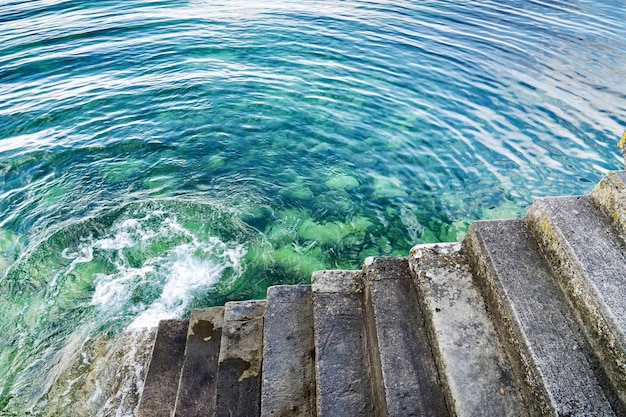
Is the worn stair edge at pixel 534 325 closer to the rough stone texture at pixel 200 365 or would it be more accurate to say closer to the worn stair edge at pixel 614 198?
the worn stair edge at pixel 614 198

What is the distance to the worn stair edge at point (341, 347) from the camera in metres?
3.01

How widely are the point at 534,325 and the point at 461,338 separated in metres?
0.51

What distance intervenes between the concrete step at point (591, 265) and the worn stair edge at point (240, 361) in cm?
257

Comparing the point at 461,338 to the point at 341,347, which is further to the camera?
the point at 341,347

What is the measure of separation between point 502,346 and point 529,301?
0.39 m

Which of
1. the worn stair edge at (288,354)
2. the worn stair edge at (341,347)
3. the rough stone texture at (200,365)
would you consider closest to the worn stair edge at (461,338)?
the worn stair edge at (341,347)

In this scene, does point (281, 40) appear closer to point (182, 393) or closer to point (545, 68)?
point (545, 68)

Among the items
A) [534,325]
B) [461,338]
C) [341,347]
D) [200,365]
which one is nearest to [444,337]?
[461,338]

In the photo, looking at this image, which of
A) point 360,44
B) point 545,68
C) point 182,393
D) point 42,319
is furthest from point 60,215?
point 545,68

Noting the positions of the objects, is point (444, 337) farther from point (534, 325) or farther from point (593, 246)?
point (593, 246)

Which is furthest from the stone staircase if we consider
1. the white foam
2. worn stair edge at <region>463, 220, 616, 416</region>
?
the white foam

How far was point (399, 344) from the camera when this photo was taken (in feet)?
10.4

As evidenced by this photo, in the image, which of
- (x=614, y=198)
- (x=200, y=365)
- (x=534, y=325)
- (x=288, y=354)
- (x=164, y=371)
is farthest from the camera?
(x=164, y=371)

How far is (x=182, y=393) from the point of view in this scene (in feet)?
11.6
